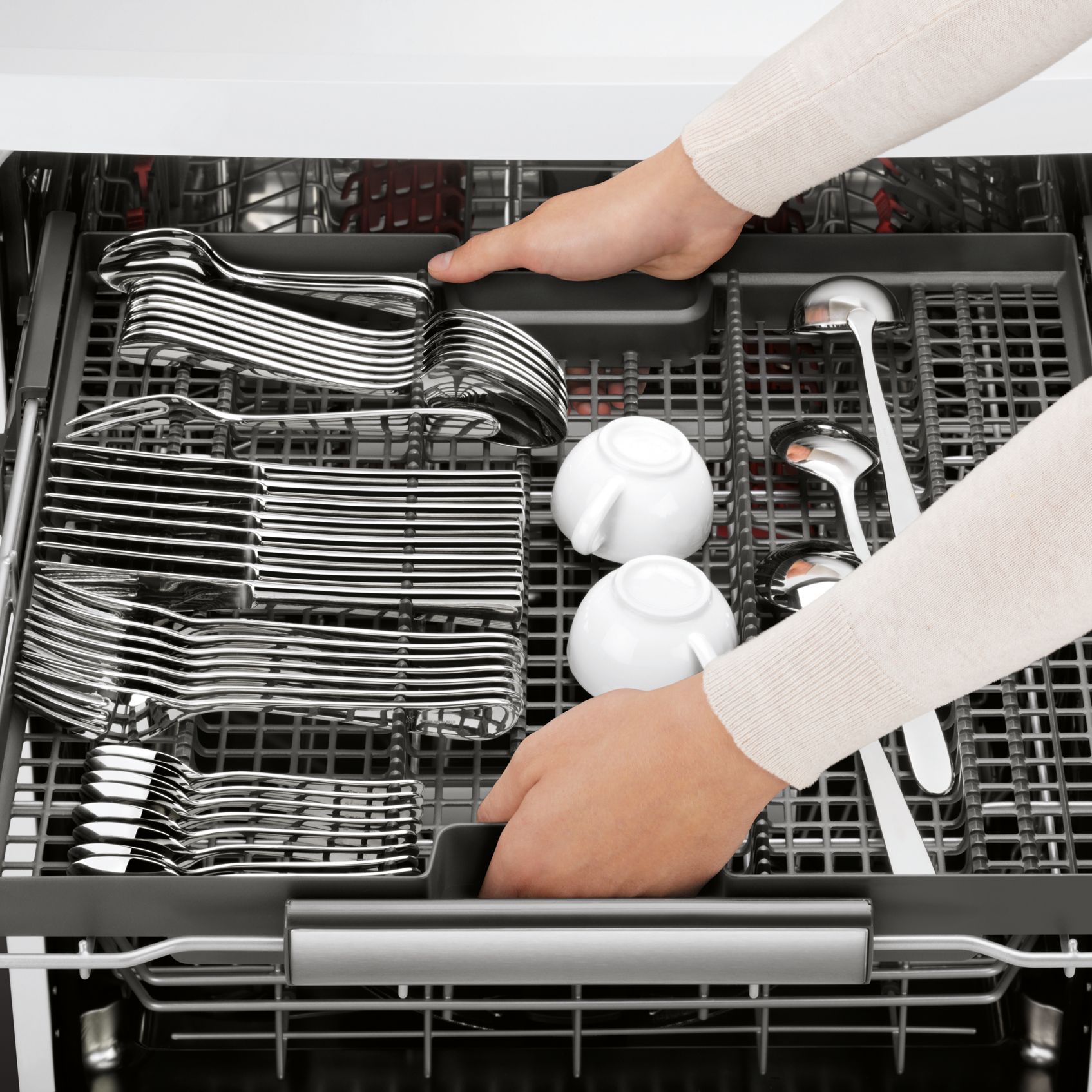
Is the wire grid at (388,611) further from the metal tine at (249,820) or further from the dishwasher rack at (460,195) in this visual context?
the dishwasher rack at (460,195)

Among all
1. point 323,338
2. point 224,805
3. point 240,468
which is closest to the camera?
point 224,805

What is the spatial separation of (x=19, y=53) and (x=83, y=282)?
149mm

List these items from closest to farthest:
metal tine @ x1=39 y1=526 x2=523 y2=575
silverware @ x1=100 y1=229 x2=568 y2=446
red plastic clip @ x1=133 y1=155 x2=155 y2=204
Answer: metal tine @ x1=39 y1=526 x2=523 y2=575 < silverware @ x1=100 y1=229 x2=568 y2=446 < red plastic clip @ x1=133 y1=155 x2=155 y2=204

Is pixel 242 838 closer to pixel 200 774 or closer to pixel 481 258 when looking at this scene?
pixel 200 774

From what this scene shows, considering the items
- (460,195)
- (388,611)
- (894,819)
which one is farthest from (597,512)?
(460,195)

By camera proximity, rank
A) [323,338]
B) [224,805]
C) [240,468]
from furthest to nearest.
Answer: [323,338] < [240,468] < [224,805]

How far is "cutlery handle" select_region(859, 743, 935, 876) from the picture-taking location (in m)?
0.64

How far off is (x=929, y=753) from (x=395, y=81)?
0.49 meters

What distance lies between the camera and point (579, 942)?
0.59 meters

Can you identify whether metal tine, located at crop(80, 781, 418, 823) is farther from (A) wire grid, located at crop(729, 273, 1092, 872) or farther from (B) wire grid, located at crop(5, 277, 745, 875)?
(A) wire grid, located at crop(729, 273, 1092, 872)

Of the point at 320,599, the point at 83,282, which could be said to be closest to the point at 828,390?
the point at 320,599

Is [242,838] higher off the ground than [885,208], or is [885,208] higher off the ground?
[885,208]

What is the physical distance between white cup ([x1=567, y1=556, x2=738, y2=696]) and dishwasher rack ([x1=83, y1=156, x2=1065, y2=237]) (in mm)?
410

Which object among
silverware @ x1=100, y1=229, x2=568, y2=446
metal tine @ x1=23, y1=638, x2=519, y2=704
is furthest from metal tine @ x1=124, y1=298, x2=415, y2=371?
metal tine @ x1=23, y1=638, x2=519, y2=704
